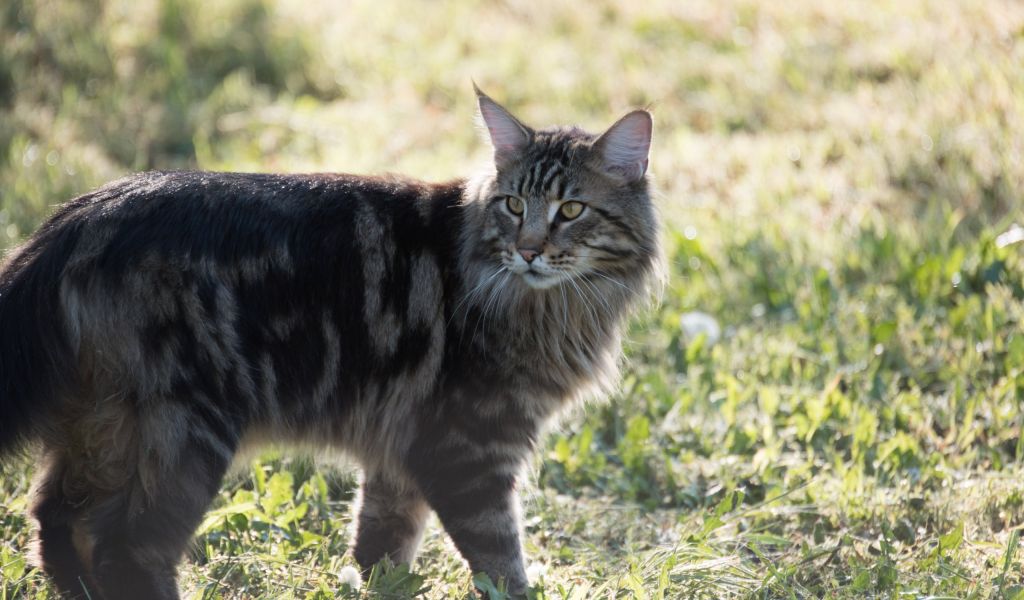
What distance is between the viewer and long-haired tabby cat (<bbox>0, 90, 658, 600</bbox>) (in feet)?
9.21

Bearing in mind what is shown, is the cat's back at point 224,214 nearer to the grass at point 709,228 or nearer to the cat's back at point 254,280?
the cat's back at point 254,280

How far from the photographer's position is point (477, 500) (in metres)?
3.19

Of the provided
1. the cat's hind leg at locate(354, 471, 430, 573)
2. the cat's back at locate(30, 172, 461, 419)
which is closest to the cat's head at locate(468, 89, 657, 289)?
the cat's back at locate(30, 172, 461, 419)

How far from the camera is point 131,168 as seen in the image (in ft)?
22.1

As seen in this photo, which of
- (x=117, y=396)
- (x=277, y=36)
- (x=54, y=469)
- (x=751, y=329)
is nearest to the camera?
(x=117, y=396)

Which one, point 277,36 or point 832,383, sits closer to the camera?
point 832,383

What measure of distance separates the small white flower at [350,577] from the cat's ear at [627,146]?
1.49 metres

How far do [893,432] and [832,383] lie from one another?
0.32 metres

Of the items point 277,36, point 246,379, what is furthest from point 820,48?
point 246,379

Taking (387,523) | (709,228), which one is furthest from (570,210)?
(709,228)

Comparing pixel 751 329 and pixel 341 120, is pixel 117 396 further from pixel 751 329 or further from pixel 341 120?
pixel 341 120

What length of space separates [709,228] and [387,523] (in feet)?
10.2

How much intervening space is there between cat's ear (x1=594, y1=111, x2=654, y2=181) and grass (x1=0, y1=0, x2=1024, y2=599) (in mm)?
1172

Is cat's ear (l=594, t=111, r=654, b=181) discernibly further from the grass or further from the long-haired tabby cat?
the grass
